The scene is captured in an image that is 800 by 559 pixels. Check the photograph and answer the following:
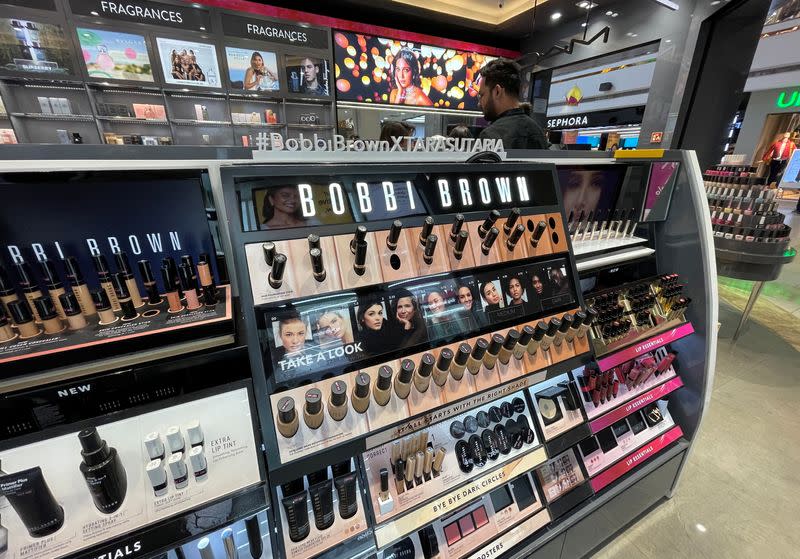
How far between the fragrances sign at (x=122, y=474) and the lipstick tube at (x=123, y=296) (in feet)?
0.70

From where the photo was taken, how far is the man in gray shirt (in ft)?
6.75

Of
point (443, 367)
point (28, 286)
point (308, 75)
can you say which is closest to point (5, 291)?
point (28, 286)

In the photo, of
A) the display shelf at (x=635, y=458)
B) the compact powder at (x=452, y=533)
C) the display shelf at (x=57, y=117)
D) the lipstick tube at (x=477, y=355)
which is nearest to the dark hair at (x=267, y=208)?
the lipstick tube at (x=477, y=355)

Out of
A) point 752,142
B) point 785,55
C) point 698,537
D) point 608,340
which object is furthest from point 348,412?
point 752,142

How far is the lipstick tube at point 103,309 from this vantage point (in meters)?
0.68

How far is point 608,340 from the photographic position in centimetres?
128

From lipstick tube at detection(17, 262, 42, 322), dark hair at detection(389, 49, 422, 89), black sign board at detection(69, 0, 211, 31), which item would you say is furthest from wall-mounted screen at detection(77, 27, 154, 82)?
lipstick tube at detection(17, 262, 42, 322)

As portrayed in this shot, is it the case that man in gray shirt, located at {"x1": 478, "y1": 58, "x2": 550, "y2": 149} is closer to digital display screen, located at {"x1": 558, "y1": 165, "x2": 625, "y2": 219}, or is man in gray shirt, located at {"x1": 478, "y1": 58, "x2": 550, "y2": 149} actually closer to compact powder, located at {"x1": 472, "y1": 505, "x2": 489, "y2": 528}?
digital display screen, located at {"x1": 558, "y1": 165, "x2": 625, "y2": 219}

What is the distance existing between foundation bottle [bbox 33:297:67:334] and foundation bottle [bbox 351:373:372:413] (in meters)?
0.60

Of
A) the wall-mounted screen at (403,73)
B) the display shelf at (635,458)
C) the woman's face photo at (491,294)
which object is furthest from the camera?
the wall-mounted screen at (403,73)

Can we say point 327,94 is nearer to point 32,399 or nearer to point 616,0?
point 616,0

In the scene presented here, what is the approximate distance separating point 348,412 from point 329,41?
5164mm

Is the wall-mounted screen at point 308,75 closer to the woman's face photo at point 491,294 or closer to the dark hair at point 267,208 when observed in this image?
the dark hair at point 267,208

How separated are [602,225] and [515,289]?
0.86 meters
